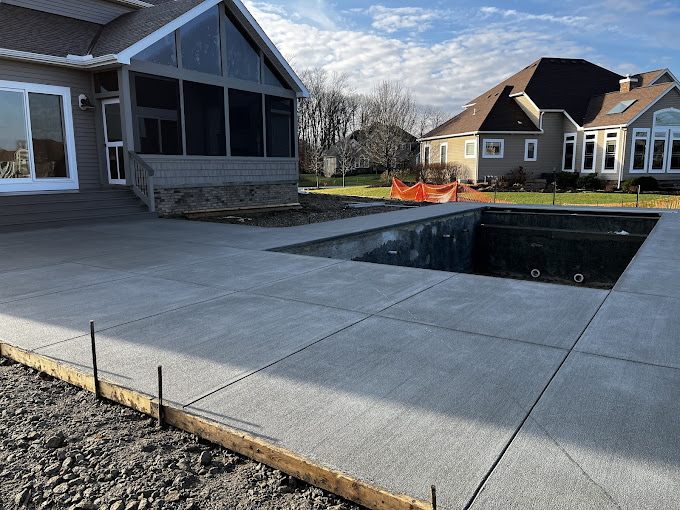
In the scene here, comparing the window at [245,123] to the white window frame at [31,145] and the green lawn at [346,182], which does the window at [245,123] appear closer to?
the white window frame at [31,145]

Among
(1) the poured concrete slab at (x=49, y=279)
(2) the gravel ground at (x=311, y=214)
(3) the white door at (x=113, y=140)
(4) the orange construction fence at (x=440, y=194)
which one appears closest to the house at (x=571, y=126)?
(4) the orange construction fence at (x=440, y=194)

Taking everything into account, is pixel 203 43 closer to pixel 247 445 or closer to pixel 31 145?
pixel 31 145

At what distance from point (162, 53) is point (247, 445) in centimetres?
1196

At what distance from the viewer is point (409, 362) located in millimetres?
3270

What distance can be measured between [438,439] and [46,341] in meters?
2.96

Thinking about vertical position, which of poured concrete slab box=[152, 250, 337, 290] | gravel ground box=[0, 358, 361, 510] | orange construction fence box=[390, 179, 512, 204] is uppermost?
orange construction fence box=[390, 179, 512, 204]

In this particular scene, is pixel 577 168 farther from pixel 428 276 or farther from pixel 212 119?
pixel 428 276

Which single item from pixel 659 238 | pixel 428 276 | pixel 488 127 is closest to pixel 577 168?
pixel 488 127

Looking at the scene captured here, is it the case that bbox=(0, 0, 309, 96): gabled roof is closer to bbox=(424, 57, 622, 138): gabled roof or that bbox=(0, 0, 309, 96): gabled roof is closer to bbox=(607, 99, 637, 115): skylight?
bbox=(424, 57, 622, 138): gabled roof

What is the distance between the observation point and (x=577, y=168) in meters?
27.4

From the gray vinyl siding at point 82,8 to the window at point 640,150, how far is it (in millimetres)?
23768

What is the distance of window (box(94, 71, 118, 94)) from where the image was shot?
11852 millimetres

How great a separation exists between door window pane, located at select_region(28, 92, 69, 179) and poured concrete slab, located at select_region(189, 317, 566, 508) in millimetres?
10850

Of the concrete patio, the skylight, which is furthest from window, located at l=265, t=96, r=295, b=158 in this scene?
the skylight
